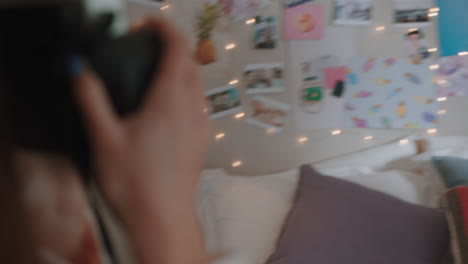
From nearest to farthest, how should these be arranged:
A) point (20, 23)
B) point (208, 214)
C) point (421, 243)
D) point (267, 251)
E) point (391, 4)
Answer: point (20, 23) → point (421, 243) → point (267, 251) → point (208, 214) → point (391, 4)

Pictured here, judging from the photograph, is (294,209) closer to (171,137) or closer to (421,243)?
(421,243)

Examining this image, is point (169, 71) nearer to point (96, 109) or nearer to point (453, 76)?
point (96, 109)

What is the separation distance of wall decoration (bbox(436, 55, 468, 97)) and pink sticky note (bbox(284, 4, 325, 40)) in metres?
0.54

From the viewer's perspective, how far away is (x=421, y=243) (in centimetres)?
115

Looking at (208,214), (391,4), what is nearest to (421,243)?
(208,214)

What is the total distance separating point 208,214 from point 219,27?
2.54ft

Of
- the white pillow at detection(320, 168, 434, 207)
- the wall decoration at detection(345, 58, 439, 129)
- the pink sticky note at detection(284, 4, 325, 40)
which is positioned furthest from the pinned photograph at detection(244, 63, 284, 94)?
the white pillow at detection(320, 168, 434, 207)

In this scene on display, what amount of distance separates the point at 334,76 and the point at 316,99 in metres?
0.12

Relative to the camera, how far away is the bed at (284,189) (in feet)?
4.25

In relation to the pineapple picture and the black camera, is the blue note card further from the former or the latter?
the black camera

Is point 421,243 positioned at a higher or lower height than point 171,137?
lower

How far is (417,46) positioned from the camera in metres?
1.58

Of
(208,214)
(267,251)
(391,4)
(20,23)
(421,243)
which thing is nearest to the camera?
(20,23)

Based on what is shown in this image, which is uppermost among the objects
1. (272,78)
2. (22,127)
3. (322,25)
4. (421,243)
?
(22,127)
